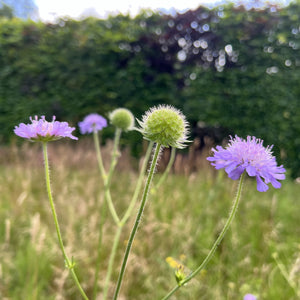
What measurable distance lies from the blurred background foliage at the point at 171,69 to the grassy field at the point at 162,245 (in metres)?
2.14

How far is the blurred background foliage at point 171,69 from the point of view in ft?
20.3

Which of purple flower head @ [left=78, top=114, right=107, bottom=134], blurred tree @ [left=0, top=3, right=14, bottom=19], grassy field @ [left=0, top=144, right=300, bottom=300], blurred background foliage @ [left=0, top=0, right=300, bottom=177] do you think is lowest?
grassy field @ [left=0, top=144, right=300, bottom=300]

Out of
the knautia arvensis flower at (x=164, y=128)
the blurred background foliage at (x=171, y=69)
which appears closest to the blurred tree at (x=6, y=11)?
the blurred background foliage at (x=171, y=69)

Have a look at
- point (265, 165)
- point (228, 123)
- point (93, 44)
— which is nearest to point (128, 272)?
point (265, 165)

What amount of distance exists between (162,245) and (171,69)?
4486mm

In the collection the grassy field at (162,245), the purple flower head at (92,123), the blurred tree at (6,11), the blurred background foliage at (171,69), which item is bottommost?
the grassy field at (162,245)

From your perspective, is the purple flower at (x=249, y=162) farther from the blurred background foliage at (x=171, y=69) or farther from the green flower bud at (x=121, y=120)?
the blurred background foliage at (x=171, y=69)

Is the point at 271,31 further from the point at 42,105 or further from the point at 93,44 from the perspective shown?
the point at 42,105

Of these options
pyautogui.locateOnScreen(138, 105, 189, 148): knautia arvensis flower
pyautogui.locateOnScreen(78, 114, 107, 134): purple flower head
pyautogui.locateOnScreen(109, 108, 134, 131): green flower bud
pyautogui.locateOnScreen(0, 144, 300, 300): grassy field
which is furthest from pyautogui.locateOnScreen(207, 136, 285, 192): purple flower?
pyautogui.locateOnScreen(78, 114, 107, 134): purple flower head

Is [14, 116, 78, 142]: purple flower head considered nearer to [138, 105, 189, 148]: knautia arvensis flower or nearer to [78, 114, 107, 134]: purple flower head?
[138, 105, 189, 148]: knautia arvensis flower

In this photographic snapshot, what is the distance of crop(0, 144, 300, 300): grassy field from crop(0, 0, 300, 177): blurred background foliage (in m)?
2.14

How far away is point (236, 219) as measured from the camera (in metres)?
3.52

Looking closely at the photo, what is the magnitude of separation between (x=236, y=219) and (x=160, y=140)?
98.1 inches

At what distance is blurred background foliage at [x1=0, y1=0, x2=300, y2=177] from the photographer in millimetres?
6199
